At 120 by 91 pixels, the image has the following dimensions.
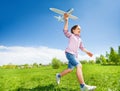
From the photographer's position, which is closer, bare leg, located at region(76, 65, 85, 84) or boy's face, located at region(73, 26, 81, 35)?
bare leg, located at region(76, 65, 85, 84)

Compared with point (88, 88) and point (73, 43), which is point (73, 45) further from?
point (88, 88)

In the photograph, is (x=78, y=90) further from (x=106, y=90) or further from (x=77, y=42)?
(x=77, y=42)

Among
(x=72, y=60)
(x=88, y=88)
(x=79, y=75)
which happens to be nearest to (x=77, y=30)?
(x=72, y=60)

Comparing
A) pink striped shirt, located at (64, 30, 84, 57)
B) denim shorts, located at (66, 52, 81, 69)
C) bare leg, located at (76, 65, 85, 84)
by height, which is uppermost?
pink striped shirt, located at (64, 30, 84, 57)

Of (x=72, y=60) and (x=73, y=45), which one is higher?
(x=73, y=45)

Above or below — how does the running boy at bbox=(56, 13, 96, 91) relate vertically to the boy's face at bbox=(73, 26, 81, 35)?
below

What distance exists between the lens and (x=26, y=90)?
30.8 feet

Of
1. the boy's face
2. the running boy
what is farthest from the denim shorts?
the boy's face

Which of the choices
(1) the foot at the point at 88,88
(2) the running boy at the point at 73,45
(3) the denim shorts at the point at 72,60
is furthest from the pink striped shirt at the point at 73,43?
(1) the foot at the point at 88,88

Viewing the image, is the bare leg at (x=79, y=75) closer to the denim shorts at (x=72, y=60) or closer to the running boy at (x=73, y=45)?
the running boy at (x=73, y=45)

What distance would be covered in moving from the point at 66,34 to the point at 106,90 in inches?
87.4

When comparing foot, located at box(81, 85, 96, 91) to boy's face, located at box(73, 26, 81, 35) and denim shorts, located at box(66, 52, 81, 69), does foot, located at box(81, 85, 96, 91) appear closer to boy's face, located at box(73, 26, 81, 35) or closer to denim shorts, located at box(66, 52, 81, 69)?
denim shorts, located at box(66, 52, 81, 69)

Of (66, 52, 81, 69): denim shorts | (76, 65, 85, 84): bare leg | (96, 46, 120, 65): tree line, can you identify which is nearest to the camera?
(76, 65, 85, 84): bare leg

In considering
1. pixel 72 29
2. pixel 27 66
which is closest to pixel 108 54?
pixel 27 66
